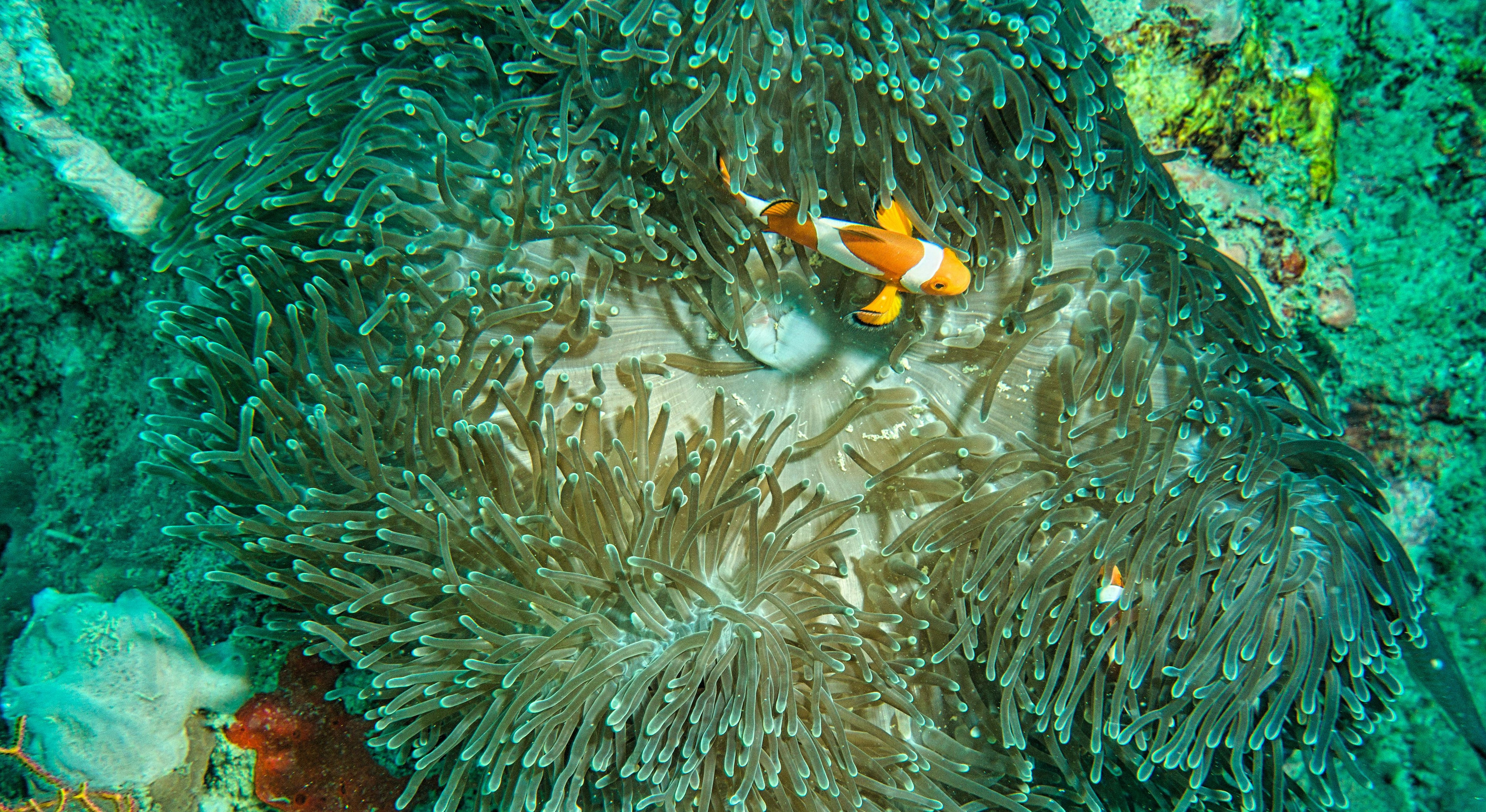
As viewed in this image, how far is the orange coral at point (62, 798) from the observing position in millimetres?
2223

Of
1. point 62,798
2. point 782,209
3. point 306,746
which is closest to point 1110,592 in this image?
point 782,209

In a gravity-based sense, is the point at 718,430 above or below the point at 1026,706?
above

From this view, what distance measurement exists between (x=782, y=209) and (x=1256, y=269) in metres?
2.27

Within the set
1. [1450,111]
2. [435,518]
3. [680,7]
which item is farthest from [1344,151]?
[435,518]

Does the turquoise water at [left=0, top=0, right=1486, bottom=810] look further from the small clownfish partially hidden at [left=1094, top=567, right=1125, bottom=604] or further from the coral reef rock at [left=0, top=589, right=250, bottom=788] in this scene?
the small clownfish partially hidden at [left=1094, top=567, right=1125, bottom=604]

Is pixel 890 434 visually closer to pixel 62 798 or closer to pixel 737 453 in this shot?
pixel 737 453

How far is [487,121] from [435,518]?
117 cm

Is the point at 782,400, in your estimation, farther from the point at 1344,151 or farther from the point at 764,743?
the point at 1344,151

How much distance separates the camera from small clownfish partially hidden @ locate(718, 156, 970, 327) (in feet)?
6.82

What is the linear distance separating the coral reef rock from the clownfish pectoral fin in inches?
94.5

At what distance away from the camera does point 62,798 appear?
7.39ft

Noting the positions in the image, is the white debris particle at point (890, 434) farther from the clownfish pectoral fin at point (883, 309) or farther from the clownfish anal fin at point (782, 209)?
the clownfish anal fin at point (782, 209)

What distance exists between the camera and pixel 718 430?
219 centimetres

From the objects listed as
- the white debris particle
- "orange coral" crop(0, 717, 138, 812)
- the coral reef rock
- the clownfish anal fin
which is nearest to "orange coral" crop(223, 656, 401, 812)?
the coral reef rock
